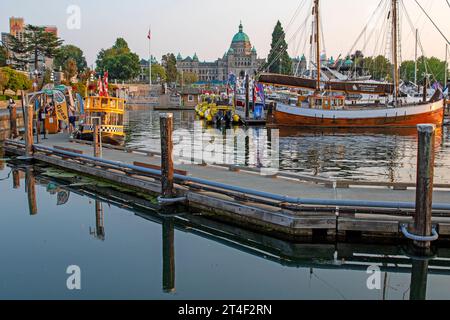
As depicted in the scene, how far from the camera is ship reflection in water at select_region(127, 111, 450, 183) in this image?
23.9 m

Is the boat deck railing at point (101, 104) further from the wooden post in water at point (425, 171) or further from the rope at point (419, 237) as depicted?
the wooden post in water at point (425, 171)

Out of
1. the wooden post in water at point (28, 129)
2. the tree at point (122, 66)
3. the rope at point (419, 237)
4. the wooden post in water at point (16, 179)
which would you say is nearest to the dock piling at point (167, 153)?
the rope at point (419, 237)

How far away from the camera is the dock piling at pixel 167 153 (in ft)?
48.9

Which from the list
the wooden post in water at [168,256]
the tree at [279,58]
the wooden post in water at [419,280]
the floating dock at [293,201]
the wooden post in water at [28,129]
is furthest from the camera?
the tree at [279,58]

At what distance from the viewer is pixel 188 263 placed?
1162 cm

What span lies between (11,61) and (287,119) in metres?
74.4

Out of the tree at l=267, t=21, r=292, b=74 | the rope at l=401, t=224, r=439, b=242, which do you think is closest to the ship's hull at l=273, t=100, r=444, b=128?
the rope at l=401, t=224, r=439, b=242

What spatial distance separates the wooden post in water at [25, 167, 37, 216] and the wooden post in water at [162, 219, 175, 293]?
502cm

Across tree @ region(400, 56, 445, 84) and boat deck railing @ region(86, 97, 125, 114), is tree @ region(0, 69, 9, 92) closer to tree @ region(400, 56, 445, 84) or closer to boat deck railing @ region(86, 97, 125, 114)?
boat deck railing @ region(86, 97, 125, 114)

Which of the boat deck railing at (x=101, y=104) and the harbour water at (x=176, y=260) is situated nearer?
the harbour water at (x=176, y=260)

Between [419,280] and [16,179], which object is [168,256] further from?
[16,179]

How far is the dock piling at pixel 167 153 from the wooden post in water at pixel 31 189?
463 centimetres

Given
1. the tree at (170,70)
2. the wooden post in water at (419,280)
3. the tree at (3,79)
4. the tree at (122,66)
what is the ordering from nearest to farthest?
the wooden post in water at (419,280) → the tree at (3,79) → the tree at (122,66) → the tree at (170,70)

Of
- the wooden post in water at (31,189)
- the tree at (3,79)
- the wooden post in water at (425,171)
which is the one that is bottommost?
the wooden post in water at (31,189)
